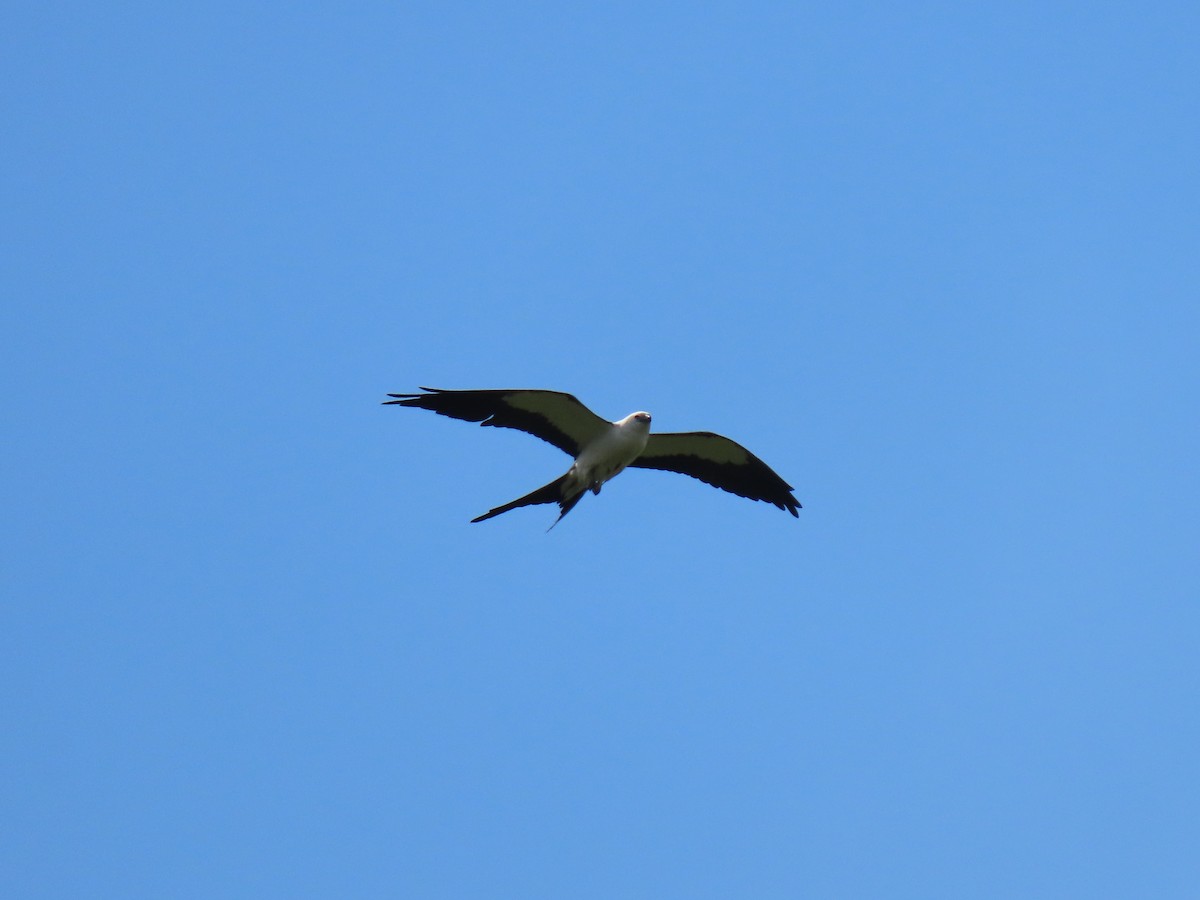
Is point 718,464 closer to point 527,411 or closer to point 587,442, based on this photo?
A: point 587,442

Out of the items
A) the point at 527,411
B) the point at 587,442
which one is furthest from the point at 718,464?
the point at 527,411

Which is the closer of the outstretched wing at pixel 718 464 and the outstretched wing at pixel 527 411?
the outstretched wing at pixel 527 411

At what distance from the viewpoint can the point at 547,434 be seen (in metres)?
14.9

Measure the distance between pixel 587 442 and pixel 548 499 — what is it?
90cm

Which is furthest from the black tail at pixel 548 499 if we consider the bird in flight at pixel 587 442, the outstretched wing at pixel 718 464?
the outstretched wing at pixel 718 464

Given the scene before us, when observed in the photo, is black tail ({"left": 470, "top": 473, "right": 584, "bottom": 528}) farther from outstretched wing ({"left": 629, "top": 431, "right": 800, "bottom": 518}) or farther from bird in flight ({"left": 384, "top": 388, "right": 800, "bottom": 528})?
outstretched wing ({"left": 629, "top": 431, "right": 800, "bottom": 518})

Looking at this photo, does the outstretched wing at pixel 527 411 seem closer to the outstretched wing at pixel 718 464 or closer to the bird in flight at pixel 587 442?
the bird in flight at pixel 587 442

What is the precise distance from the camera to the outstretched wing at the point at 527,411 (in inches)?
547

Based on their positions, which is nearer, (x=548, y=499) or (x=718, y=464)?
(x=548, y=499)

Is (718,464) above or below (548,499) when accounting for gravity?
above

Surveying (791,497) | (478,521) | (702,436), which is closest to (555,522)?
(478,521)

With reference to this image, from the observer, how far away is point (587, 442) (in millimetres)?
14961

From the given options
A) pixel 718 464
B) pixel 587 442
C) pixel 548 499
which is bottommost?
pixel 548 499

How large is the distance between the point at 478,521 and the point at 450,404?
4.43ft
